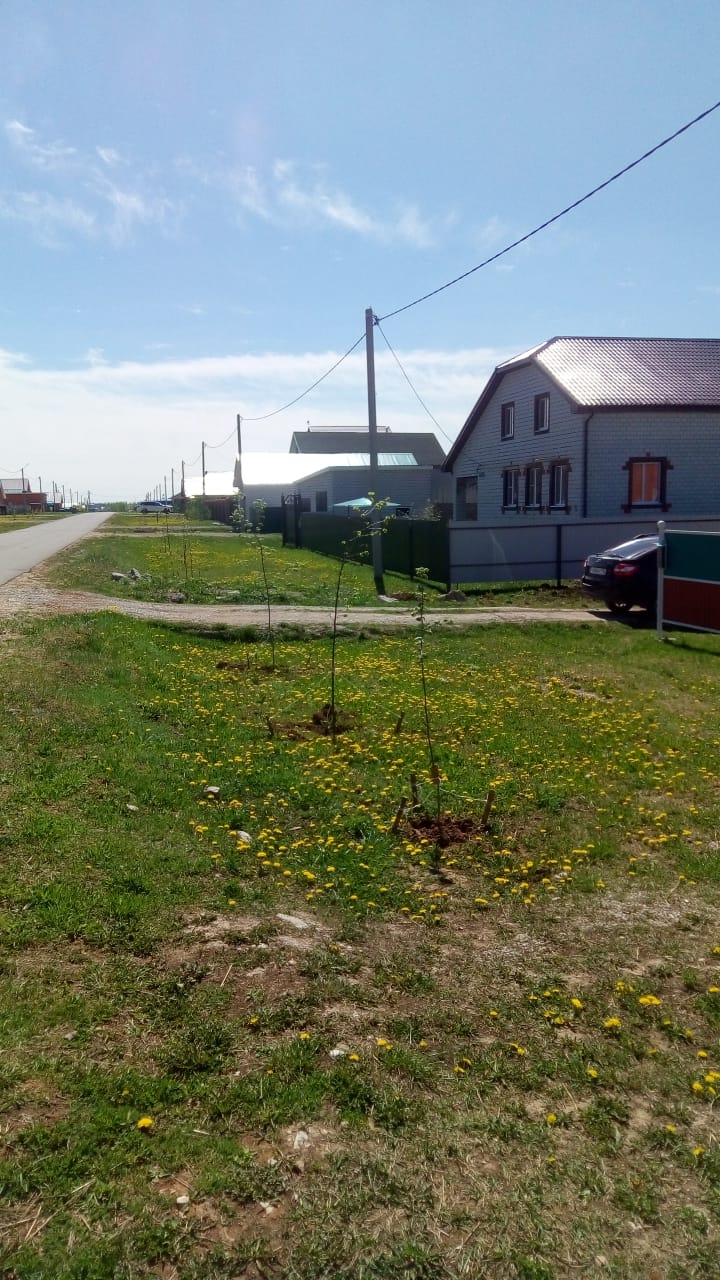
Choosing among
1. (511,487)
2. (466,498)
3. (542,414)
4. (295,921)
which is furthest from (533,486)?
(295,921)

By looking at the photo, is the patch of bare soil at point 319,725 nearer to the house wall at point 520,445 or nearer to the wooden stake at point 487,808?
the wooden stake at point 487,808

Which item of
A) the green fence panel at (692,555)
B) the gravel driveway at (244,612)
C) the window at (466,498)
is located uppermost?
the window at (466,498)

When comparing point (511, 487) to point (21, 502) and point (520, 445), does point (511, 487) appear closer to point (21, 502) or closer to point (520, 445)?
point (520, 445)

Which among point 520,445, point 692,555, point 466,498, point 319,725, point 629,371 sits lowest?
point 319,725

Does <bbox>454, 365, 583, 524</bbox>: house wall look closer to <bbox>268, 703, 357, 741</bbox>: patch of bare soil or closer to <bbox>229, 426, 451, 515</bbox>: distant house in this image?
<bbox>229, 426, 451, 515</bbox>: distant house

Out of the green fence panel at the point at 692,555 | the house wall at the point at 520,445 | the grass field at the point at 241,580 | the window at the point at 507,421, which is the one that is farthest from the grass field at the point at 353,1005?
the window at the point at 507,421

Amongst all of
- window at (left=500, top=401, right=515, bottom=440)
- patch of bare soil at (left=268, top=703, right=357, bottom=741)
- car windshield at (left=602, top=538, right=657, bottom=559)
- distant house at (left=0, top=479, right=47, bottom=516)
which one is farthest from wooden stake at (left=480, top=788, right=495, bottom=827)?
distant house at (left=0, top=479, right=47, bottom=516)

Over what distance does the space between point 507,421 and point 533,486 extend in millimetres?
2900

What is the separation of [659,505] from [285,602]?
41.8 ft

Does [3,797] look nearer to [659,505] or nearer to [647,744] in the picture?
[647,744]

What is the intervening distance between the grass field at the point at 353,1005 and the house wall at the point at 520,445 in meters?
19.9

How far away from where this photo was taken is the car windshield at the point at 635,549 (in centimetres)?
1792

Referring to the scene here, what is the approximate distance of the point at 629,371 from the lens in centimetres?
2905

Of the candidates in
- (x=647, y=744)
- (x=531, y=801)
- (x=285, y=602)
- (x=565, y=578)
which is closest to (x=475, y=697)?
(x=647, y=744)
